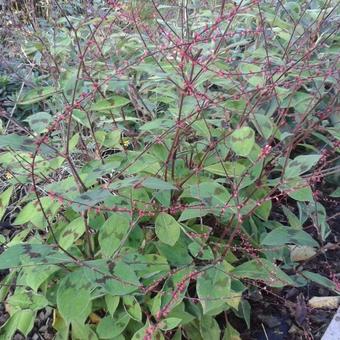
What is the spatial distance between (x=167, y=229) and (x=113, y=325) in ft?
1.01

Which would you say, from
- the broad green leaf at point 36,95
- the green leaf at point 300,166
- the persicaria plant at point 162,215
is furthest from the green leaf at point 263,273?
the broad green leaf at point 36,95

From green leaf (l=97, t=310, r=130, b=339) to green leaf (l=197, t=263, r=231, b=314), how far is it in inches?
9.6

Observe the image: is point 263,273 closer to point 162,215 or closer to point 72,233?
point 162,215

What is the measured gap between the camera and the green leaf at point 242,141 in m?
1.45

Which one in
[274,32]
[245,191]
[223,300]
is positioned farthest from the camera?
[274,32]

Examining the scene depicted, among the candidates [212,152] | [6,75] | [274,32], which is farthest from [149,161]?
[6,75]

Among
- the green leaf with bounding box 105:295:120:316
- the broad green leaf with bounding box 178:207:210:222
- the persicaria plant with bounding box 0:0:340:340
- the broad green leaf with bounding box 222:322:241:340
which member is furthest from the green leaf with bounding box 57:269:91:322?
the broad green leaf with bounding box 222:322:241:340

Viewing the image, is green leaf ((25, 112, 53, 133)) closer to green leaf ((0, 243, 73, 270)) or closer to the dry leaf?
green leaf ((0, 243, 73, 270))

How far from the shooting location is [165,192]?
5.49 feet

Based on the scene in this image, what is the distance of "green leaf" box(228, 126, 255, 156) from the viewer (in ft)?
4.75

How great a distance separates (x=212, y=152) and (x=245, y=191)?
166 mm

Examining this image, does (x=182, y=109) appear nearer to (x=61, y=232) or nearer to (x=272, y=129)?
(x=272, y=129)

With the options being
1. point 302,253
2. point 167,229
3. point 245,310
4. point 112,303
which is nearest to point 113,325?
point 112,303

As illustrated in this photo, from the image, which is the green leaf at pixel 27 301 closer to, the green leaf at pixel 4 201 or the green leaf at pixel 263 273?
the green leaf at pixel 4 201
